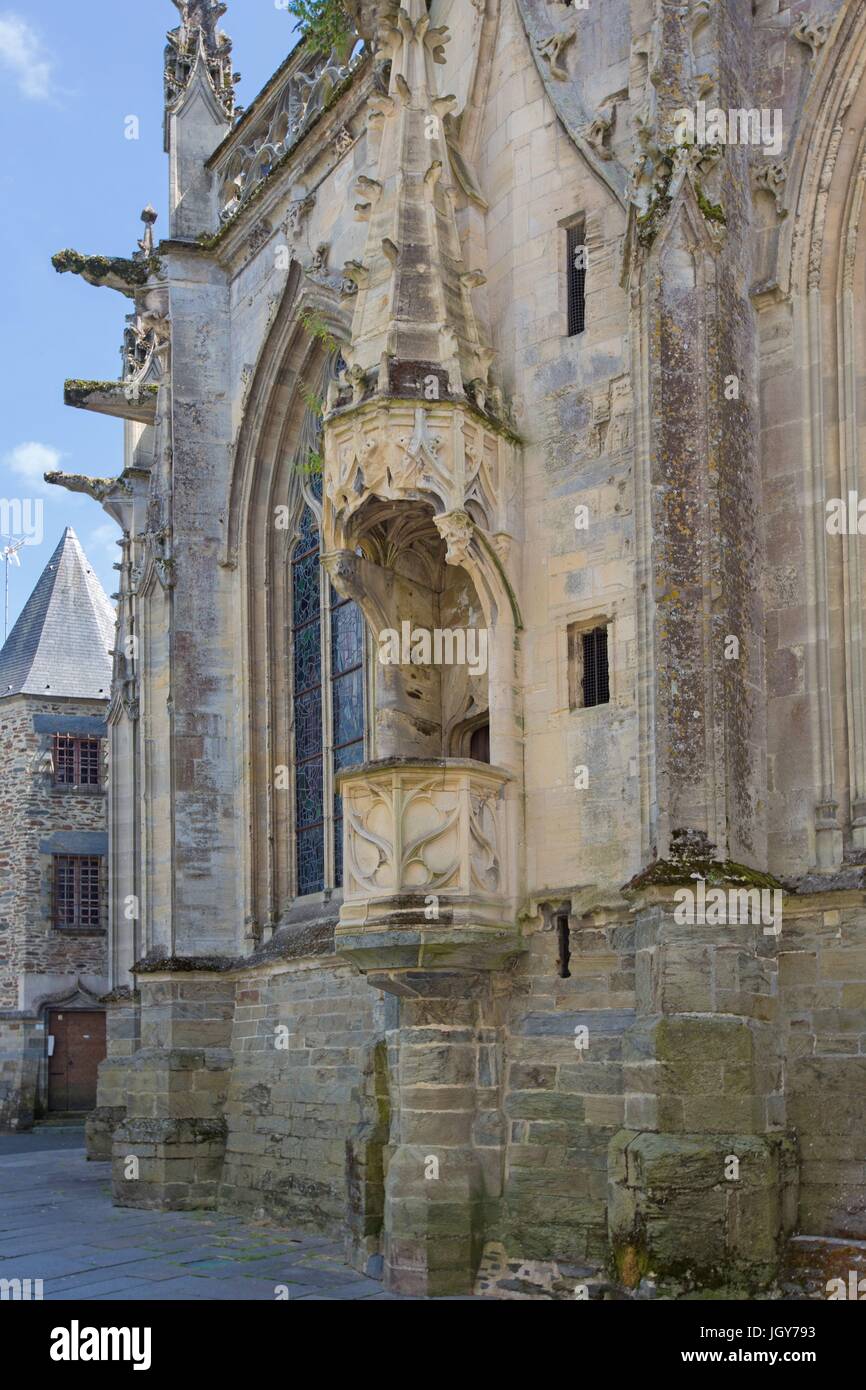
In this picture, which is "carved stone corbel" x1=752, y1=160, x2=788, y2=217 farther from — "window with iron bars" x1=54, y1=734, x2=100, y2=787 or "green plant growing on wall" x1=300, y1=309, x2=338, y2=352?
"window with iron bars" x1=54, y1=734, x2=100, y2=787

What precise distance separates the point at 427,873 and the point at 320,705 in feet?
17.1

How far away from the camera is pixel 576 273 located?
10625 mm

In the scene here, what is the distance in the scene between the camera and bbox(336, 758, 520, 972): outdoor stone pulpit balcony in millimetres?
9742

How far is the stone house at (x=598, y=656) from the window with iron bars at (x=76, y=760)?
714 inches

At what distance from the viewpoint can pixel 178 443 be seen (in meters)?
16.3

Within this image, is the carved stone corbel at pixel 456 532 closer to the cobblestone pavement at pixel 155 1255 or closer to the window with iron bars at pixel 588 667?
the window with iron bars at pixel 588 667

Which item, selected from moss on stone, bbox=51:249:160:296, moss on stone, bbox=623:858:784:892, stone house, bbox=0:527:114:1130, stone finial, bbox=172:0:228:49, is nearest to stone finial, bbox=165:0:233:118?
stone finial, bbox=172:0:228:49

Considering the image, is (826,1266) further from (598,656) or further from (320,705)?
(320,705)

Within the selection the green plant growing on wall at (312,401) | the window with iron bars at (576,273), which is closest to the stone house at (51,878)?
the green plant growing on wall at (312,401)

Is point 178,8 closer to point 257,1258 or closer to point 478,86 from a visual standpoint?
point 478,86

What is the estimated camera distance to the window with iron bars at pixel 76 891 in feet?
97.0

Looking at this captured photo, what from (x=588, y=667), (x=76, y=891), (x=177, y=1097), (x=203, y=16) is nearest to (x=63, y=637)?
(x=76, y=891)

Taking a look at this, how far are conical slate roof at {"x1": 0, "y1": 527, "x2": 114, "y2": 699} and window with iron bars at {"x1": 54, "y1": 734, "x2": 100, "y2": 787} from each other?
0.87 metres

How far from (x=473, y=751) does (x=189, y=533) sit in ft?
18.9
